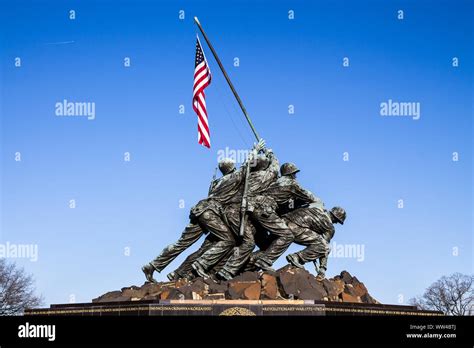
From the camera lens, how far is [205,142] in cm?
2834

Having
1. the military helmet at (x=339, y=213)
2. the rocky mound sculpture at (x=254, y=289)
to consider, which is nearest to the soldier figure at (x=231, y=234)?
the rocky mound sculpture at (x=254, y=289)

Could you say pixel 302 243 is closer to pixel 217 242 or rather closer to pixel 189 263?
pixel 217 242

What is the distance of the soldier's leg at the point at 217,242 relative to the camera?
27219mm

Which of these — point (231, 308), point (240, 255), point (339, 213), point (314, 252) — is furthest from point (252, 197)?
point (231, 308)

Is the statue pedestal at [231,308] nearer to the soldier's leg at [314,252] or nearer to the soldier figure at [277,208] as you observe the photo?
the soldier's leg at [314,252]

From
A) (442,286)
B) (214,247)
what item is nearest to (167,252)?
(214,247)

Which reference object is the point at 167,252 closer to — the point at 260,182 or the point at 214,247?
the point at 214,247

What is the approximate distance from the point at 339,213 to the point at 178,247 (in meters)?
5.03

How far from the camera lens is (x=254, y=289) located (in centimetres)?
2491
